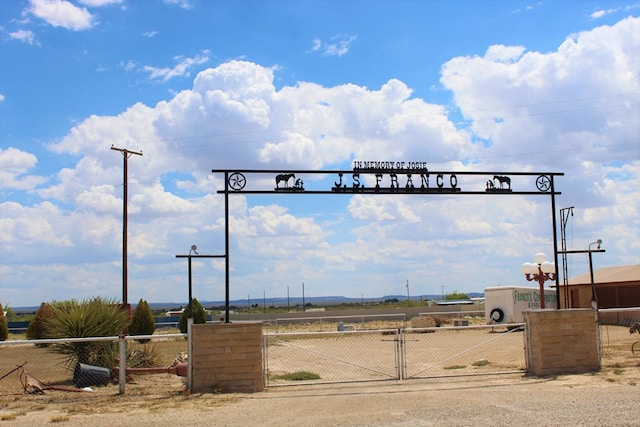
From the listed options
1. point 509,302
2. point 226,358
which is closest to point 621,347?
point 226,358

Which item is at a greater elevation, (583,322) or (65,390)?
(583,322)

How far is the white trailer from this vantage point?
3478cm

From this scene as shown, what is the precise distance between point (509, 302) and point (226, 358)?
2534 cm

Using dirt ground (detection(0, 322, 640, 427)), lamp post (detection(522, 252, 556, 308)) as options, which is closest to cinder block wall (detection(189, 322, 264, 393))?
dirt ground (detection(0, 322, 640, 427))

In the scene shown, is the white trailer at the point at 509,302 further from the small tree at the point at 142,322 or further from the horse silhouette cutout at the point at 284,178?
Result: the horse silhouette cutout at the point at 284,178

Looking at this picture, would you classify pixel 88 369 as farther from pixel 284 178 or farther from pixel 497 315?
pixel 497 315

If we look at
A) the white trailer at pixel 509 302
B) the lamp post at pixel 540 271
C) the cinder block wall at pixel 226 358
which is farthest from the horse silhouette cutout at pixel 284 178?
the white trailer at pixel 509 302

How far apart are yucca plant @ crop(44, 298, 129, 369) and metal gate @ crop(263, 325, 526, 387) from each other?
3871mm

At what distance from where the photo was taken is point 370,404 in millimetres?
10969

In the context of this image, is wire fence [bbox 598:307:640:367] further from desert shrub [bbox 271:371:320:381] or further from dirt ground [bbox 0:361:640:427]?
desert shrub [bbox 271:371:320:381]

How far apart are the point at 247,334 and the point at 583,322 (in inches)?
284

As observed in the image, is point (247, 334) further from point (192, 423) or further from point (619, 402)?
point (619, 402)

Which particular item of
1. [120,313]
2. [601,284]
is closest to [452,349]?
[120,313]

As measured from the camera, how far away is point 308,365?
1898 centimetres
